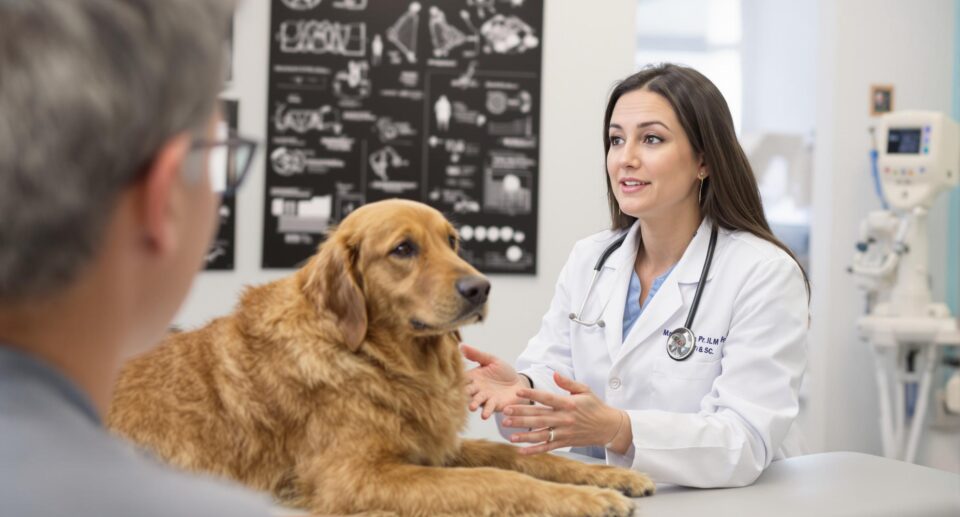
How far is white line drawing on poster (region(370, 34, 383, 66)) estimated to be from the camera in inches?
Result: 163

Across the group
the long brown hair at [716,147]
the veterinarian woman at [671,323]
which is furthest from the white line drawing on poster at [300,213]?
the long brown hair at [716,147]

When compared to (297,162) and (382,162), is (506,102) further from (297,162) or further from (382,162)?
(297,162)

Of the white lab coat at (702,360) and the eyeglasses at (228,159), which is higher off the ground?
the eyeglasses at (228,159)

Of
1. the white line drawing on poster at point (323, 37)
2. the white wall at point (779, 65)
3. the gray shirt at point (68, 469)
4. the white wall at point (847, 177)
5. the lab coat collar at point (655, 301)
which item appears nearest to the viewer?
the gray shirt at point (68, 469)

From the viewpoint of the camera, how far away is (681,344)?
2062mm

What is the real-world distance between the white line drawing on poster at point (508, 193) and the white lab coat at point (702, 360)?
1.75 metres

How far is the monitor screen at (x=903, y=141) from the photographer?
4.54 m

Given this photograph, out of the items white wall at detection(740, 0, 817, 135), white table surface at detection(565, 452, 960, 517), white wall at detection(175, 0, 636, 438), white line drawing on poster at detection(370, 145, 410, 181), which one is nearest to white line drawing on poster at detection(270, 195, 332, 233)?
white line drawing on poster at detection(370, 145, 410, 181)

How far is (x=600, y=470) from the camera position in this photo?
64.1 inches

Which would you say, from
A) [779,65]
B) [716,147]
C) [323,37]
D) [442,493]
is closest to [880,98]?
[779,65]

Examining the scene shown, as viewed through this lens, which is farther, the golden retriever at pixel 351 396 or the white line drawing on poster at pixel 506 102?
the white line drawing on poster at pixel 506 102

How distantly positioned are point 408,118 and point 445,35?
41 cm

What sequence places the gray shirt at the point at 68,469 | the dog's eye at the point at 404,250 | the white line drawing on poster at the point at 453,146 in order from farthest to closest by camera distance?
the white line drawing on poster at the point at 453,146
the dog's eye at the point at 404,250
the gray shirt at the point at 68,469

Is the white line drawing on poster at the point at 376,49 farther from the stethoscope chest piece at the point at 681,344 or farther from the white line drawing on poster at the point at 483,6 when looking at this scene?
the stethoscope chest piece at the point at 681,344
